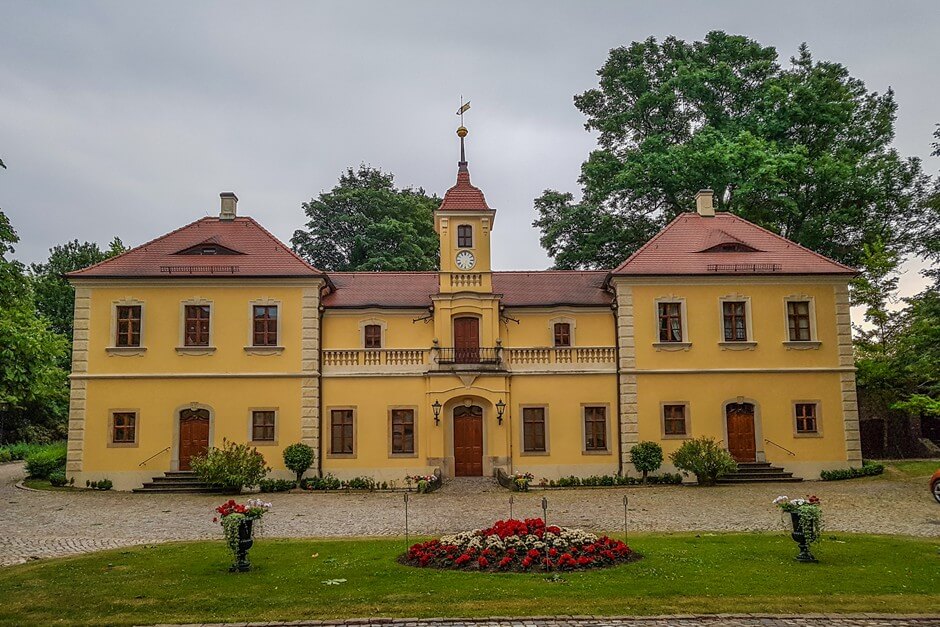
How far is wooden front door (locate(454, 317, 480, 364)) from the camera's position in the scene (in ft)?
84.8

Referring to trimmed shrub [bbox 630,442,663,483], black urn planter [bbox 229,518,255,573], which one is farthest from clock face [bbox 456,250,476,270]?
black urn planter [bbox 229,518,255,573]

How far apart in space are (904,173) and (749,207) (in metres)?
6.68

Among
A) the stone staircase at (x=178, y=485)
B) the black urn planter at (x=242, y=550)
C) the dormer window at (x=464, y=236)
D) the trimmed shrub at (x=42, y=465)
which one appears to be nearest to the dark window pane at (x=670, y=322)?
the dormer window at (x=464, y=236)

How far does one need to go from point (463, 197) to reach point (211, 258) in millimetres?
9066

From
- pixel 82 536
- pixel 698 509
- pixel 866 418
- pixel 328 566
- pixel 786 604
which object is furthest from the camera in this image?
Result: pixel 866 418

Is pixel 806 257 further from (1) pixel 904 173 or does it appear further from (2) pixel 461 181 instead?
(2) pixel 461 181

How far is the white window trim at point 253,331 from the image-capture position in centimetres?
2514

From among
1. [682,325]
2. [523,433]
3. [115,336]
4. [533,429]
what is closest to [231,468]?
[115,336]

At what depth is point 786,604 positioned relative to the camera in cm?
901

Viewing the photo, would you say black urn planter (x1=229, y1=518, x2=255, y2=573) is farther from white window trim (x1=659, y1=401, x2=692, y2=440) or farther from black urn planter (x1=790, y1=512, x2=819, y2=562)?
white window trim (x1=659, y1=401, x2=692, y2=440)

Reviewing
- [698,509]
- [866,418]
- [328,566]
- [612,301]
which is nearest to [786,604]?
[328,566]

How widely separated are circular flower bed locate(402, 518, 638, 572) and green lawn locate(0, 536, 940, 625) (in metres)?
0.34

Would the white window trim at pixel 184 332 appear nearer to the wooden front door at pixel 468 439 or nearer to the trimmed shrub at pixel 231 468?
the trimmed shrub at pixel 231 468

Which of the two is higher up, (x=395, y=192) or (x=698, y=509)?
(x=395, y=192)
